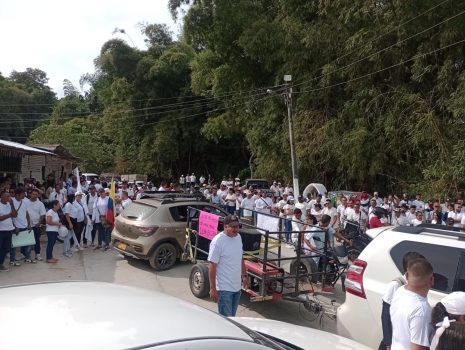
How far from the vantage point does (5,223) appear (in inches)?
372

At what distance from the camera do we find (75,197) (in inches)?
461

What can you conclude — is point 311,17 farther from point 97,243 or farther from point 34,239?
point 34,239

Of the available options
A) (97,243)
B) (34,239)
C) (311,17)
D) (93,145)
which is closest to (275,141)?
(311,17)

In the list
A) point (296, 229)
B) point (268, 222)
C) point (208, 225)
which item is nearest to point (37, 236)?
point (208, 225)

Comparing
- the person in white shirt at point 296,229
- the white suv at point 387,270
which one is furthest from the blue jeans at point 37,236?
the white suv at point 387,270

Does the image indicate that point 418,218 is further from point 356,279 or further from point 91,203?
point 356,279

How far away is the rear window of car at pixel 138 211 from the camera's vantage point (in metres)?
10.1

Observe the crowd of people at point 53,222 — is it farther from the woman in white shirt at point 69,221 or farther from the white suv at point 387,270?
the white suv at point 387,270

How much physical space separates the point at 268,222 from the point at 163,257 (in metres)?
2.47

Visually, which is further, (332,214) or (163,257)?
(332,214)

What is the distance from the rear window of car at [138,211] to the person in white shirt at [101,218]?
1.73 meters

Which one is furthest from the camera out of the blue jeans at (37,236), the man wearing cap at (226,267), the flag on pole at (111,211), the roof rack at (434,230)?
the flag on pole at (111,211)

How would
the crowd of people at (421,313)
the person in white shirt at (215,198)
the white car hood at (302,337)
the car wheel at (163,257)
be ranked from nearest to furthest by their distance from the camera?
the crowd of people at (421,313)
the white car hood at (302,337)
the car wheel at (163,257)
the person in white shirt at (215,198)

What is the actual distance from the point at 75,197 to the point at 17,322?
10.1 metres
